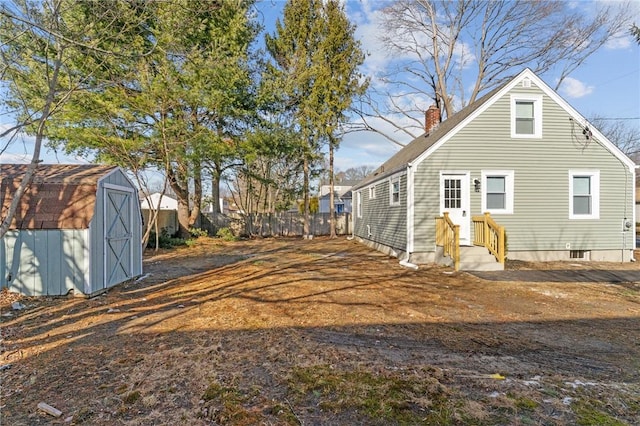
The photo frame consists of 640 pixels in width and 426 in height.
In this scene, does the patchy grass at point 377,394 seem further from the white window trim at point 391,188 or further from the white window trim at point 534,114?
the white window trim at point 534,114

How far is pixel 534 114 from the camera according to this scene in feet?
A: 34.9

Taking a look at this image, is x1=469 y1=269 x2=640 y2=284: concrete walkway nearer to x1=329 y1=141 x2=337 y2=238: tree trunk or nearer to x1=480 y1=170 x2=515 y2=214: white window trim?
x1=480 y1=170 x2=515 y2=214: white window trim

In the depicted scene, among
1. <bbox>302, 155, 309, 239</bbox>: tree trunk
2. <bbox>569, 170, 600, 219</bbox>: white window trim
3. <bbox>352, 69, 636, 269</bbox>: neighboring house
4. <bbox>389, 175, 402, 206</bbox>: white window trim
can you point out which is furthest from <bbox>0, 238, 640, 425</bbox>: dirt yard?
<bbox>302, 155, 309, 239</bbox>: tree trunk

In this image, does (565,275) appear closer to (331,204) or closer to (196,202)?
(331,204)

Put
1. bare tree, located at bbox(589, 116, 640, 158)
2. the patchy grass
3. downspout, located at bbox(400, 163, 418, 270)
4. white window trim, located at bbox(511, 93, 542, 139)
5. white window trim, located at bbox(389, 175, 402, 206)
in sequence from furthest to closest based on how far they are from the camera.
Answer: bare tree, located at bbox(589, 116, 640, 158)
white window trim, located at bbox(389, 175, 402, 206)
white window trim, located at bbox(511, 93, 542, 139)
downspout, located at bbox(400, 163, 418, 270)
the patchy grass

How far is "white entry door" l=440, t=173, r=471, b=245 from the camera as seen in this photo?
1048 cm

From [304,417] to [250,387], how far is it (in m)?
0.66

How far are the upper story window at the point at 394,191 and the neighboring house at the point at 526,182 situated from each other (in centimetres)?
69

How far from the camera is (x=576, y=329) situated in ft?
15.3

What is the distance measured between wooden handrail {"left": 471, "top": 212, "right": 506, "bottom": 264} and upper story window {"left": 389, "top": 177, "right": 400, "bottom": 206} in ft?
8.32

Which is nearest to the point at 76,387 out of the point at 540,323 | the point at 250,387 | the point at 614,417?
the point at 250,387

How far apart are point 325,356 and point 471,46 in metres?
23.2

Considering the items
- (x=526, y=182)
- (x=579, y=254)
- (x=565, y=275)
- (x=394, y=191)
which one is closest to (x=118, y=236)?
(x=394, y=191)

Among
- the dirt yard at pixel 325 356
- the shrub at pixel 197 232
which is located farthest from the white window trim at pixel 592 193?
the shrub at pixel 197 232
